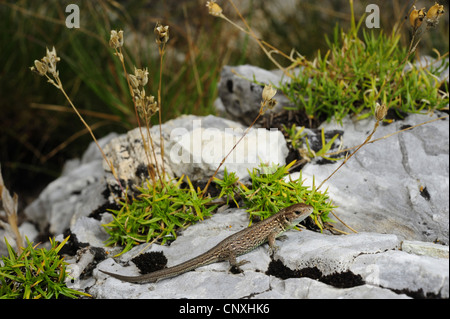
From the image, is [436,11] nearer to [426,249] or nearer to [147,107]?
[426,249]

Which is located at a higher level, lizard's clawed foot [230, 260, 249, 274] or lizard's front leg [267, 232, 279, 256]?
lizard's front leg [267, 232, 279, 256]

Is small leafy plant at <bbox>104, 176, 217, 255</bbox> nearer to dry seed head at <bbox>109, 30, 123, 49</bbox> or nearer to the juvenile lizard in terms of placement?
the juvenile lizard

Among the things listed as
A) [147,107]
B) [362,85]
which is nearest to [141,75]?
[147,107]

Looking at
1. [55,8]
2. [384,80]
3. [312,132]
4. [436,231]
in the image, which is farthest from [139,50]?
[436,231]

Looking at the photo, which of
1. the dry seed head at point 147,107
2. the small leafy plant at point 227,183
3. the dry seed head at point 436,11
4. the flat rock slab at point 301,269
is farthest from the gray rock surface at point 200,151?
the dry seed head at point 436,11

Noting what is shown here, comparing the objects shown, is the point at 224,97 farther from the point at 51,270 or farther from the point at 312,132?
the point at 51,270

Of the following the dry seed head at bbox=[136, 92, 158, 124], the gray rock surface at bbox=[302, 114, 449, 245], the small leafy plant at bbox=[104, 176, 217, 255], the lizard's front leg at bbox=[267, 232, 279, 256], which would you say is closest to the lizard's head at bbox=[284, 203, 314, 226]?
the lizard's front leg at bbox=[267, 232, 279, 256]

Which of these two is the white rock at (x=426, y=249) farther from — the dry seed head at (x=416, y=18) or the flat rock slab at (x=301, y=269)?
the dry seed head at (x=416, y=18)
